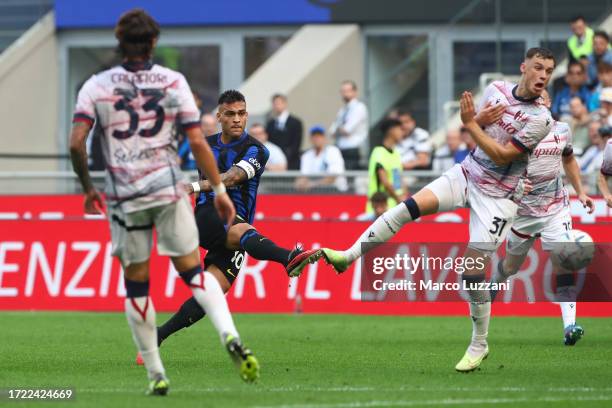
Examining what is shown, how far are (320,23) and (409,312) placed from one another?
443 inches

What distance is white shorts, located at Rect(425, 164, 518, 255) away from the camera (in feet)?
35.2

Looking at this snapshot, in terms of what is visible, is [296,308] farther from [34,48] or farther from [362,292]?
[34,48]

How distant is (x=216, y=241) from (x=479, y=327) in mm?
2321

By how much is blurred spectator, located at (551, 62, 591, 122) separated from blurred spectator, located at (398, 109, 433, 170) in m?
2.24

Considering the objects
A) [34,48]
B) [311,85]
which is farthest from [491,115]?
[34,48]

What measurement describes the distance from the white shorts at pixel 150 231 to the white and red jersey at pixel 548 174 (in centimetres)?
499

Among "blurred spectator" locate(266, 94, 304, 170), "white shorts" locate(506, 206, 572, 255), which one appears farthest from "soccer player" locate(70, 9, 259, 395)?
"blurred spectator" locate(266, 94, 304, 170)

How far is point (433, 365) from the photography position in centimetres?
1123

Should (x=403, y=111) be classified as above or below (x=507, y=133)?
above

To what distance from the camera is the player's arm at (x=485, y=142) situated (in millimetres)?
A: 10344

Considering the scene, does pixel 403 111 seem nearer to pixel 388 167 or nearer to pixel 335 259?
pixel 388 167

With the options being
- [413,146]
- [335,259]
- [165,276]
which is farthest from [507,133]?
[413,146]

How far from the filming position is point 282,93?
26.9m

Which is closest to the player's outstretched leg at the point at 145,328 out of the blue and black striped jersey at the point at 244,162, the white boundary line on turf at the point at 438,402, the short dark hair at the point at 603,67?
the white boundary line on turf at the point at 438,402
